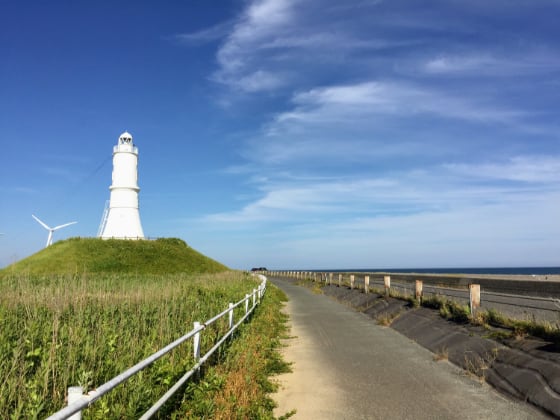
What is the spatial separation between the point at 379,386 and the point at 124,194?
65.0 metres

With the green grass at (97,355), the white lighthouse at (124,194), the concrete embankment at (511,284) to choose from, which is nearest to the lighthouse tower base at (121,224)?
the white lighthouse at (124,194)

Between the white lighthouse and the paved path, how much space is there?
59.3 m

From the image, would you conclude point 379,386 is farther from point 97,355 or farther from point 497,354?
point 97,355

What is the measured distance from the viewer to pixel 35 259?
2474 inches

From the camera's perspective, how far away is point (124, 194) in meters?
68.6

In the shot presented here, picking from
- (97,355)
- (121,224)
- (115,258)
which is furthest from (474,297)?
(121,224)

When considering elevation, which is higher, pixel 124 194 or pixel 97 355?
pixel 124 194

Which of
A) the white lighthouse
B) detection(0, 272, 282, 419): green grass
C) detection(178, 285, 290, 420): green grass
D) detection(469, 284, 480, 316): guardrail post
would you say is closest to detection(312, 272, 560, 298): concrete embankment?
detection(469, 284, 480, 316): guardrail post

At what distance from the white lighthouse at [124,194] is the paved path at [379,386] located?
5929cm

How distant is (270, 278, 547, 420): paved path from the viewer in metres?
7.32

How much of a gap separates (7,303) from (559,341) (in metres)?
13.0

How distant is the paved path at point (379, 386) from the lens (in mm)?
7324

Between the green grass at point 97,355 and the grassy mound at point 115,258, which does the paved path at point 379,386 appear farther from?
the grassy mound at point 115,258

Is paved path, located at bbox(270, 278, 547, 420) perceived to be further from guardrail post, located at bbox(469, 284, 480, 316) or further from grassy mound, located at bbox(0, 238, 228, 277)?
grassy mound, located at bbox(0, 238, 228, 277)
